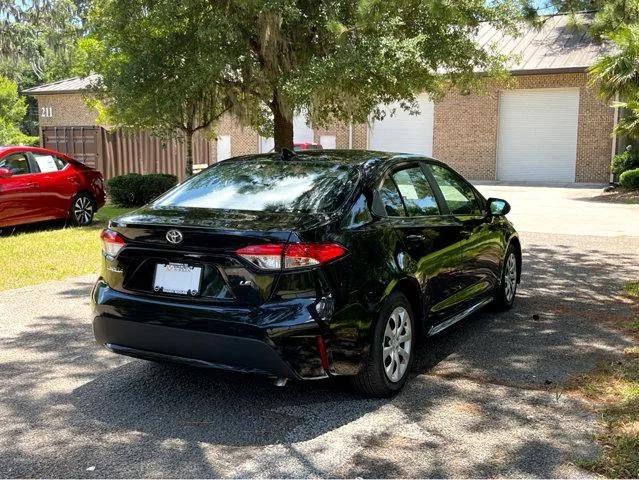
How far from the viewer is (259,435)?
3.79m

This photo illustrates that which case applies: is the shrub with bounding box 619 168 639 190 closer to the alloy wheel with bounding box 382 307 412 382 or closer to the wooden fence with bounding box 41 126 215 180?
the wooden fence with bounding box 41 126 215 180

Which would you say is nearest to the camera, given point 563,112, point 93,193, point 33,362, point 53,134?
point 33,362

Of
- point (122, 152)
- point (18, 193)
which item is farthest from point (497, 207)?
point (122, 152)

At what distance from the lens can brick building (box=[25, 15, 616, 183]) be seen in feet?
85.7

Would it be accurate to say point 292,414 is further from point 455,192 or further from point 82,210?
point 82,210

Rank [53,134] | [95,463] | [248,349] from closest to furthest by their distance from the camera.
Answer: [95,463] → [248,349] → [53,134]

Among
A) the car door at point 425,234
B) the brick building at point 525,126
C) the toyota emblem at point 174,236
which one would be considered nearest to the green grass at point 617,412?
the car door at point 425,234

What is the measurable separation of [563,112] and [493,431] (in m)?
25.3

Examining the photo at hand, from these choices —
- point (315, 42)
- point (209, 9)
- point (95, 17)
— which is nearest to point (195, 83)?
point (209, 9)

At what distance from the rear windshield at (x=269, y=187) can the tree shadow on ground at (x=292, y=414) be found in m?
1.21

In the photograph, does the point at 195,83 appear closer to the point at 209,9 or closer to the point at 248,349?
the point at 209,9

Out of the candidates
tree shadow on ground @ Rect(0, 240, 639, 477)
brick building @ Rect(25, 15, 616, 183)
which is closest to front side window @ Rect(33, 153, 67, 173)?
tree shadow on ground @ Rect(0, 240, 639, 477)

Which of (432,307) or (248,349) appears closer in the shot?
(248,349)

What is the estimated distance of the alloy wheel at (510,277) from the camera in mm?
6578
